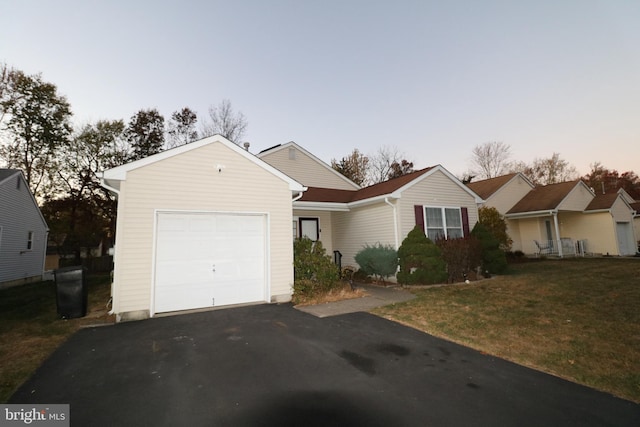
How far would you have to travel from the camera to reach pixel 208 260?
7.42 meters

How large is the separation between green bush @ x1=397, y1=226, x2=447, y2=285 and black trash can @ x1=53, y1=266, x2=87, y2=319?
9883 mm

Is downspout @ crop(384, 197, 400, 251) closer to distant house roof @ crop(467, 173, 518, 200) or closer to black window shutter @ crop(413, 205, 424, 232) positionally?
black window shutter @ crop(413, 205, 424, 232)

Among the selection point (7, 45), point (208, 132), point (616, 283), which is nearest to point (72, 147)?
point (208, 132)

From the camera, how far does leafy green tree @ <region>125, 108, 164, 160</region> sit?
23.1 meters

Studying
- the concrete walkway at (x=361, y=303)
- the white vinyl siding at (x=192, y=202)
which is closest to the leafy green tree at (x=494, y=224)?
the concrete walkway at (x=361, y=303)

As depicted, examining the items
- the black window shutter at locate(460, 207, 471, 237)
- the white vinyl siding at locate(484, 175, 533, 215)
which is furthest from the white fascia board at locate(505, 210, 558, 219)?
the black window shutter at locate(460, 207, 471, 237)

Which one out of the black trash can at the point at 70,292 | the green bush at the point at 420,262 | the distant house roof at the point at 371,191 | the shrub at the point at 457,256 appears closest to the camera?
the black trash can at the point at 70,292

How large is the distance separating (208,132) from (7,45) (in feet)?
52.7

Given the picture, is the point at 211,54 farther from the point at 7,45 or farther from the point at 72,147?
the point at 72,147

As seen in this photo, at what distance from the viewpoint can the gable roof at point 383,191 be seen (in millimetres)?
11383

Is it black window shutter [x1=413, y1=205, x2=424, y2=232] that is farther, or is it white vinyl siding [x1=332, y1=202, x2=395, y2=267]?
white vinyl siding [x1=332, y1=202, x2=395, y2=267]

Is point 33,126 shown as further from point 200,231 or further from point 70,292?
point 200,231

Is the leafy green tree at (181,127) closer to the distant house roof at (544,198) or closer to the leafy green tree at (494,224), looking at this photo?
the leafy green tree at (494,224)

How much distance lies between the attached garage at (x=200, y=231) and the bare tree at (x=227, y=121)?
64.0 feet
